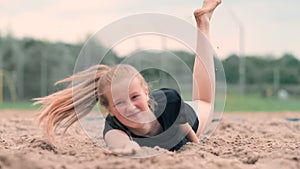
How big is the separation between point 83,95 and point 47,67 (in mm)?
15498

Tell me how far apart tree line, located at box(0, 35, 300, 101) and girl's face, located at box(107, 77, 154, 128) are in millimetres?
12664

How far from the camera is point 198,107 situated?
143 inches

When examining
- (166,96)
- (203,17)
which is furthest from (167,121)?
(203,17)

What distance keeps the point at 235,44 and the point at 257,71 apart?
6682mm

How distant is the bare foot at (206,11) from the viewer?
381cm

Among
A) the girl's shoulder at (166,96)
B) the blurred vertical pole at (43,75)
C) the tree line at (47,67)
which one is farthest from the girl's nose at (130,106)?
the blurred vertical pole at (43,75)

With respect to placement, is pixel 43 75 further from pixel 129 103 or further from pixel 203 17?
pixel 129 103

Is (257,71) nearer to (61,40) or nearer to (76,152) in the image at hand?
(61,40)

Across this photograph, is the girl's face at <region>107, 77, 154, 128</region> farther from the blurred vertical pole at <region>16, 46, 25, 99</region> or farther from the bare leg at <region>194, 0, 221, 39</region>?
the blurred vertical pole at <region>16, 46, 25, 99</region>

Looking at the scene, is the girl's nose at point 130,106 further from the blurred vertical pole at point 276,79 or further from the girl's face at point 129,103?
the blurred vertical pole at point 276,79

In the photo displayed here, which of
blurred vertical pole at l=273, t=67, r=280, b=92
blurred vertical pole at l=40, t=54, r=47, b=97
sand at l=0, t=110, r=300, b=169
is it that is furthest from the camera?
blurred vertical pole at l=273, t=67, r=280, b=92

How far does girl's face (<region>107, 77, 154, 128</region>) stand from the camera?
109 inches

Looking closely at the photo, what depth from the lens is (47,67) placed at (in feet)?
59.4

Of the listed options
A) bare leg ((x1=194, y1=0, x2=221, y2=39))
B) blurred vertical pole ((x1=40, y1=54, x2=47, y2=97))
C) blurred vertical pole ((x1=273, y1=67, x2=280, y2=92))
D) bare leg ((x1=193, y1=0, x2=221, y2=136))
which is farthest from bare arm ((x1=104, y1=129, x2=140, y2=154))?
blurred vertical pole ((x1=273, y1=67, x2=280, y2=92))
